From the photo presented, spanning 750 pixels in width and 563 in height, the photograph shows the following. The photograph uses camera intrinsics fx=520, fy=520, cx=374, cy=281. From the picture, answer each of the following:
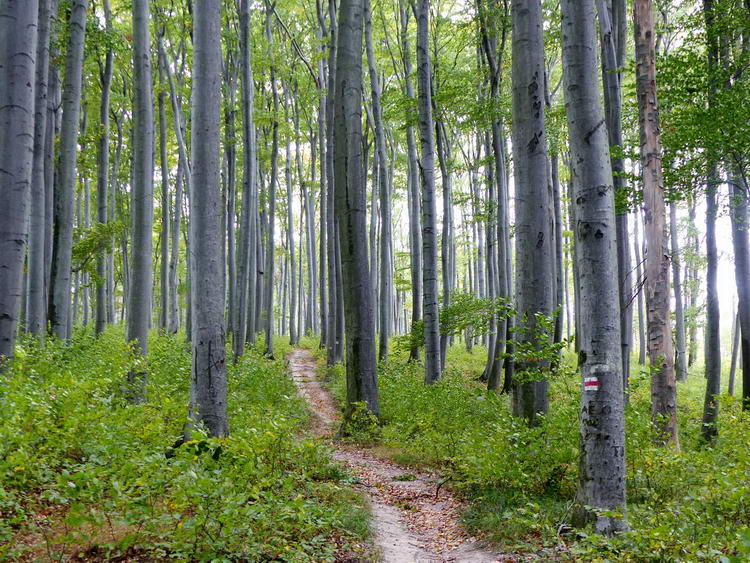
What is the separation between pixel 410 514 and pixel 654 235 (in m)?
5.76

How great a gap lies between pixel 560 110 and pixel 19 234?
1196 cm

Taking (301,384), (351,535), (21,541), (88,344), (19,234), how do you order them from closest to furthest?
(21,541) < (351,535) < (19,234) < (88,344) < (301,384)

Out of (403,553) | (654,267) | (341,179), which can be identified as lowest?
(403,553)

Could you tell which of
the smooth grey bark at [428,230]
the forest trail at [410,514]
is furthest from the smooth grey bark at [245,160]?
the forest trail at [410,514]

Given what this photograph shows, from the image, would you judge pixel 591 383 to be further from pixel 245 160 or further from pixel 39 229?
pixel 245 160

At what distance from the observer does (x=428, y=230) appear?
11.6 m

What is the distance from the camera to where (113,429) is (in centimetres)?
425

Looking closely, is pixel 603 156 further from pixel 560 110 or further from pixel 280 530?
pixel 560 110

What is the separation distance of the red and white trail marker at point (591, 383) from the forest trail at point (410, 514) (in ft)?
5.15

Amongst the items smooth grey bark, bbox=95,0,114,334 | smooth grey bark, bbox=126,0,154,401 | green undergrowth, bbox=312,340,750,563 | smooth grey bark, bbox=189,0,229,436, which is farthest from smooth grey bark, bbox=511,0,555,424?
smooth grey bark, bbox=95,0,114,334

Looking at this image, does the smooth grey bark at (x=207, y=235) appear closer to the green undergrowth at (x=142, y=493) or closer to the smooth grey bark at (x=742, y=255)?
the green undergrowth at (x=142, y=493)

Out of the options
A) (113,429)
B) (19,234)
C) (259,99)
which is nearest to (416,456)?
(113,429)

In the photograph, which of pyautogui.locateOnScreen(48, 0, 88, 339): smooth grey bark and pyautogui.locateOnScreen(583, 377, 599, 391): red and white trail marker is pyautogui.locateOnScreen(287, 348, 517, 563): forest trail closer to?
pyautogui.locateOnScreen(583, 377, 599, 391): red and white trail marker

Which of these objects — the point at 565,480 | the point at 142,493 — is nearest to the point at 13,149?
the point at 142,493
